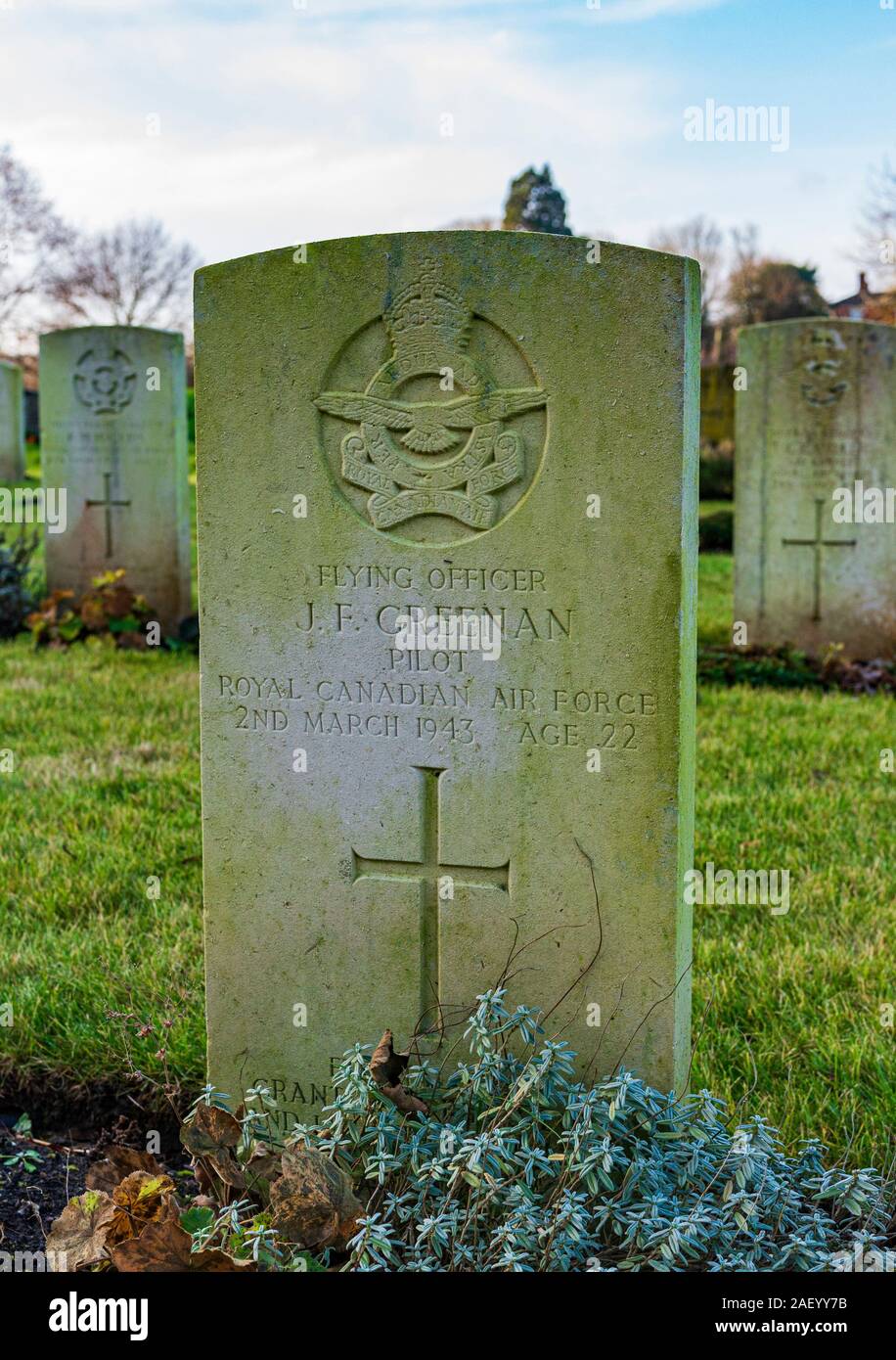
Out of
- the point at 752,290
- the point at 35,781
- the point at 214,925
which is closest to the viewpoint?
the point at 214,925

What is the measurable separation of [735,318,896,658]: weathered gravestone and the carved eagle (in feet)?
20.4

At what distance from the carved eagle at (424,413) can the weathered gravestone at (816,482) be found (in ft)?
20.4

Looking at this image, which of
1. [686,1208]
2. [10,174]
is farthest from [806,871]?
[10,174]

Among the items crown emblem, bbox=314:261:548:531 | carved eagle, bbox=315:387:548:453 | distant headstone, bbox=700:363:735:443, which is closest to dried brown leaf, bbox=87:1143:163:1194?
crown emblem, bbox=314:261:548:531

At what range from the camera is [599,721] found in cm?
281

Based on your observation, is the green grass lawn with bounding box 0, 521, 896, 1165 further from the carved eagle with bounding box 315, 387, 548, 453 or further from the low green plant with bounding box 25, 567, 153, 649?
the low green plant with bounding box 25, 567, 153, 649

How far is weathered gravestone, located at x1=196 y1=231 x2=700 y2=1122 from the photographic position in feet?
9.02

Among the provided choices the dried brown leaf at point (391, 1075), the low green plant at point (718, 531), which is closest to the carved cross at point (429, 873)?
the dried brown leaf at point (391, 1075)

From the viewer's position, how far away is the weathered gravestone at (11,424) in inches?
611

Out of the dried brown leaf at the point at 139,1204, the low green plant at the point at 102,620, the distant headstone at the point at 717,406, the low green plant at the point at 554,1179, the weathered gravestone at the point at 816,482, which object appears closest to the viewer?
the low green plant at the point at 554,1179

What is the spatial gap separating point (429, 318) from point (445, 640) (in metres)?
0.69

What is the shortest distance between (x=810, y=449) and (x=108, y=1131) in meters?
6.69

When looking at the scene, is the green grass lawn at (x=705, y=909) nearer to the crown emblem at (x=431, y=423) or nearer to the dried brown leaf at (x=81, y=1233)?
the dried brown leaf at (x=81, y=1233)

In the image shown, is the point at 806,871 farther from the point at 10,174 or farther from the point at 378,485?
the point at 10,174
